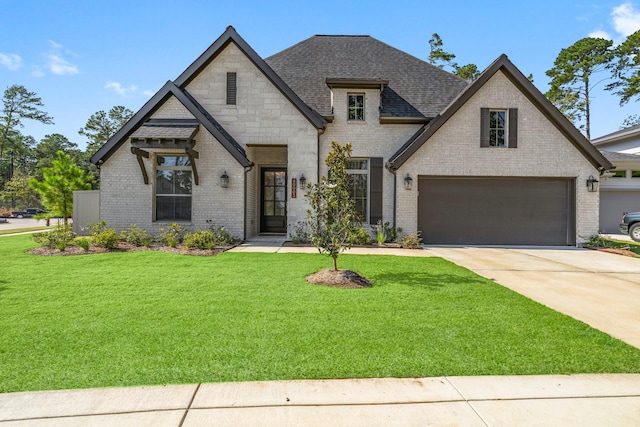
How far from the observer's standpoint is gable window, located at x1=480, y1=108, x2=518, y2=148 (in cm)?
1210

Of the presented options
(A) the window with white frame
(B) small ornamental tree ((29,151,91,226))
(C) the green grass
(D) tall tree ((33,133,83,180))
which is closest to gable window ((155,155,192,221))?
(C) the green grass

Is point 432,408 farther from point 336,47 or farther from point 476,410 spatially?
point 336,47

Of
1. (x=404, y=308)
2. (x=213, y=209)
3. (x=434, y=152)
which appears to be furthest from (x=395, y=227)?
(x=404, y=308)

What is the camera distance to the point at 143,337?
12.1ft

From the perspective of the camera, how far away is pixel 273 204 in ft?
46.9

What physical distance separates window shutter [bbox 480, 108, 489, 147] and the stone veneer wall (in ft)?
0.42

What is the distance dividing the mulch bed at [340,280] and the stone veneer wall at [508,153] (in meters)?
6.82

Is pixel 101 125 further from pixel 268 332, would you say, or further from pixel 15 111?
pixel 268 332

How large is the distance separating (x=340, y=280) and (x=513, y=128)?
384 inches

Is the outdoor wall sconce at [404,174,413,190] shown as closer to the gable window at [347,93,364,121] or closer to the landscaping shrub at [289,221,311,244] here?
the gable window at [347,93,364,121]

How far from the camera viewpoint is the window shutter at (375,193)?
12.8 meters

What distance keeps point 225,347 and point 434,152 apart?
10.6m

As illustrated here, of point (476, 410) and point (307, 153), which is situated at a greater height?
point (307, 153)

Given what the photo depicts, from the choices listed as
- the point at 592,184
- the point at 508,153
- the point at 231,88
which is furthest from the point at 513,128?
the point at 231,88
